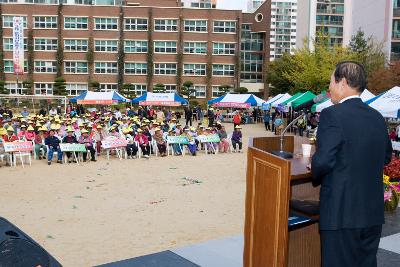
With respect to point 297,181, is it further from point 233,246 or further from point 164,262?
point 233,246

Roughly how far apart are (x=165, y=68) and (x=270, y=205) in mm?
53667

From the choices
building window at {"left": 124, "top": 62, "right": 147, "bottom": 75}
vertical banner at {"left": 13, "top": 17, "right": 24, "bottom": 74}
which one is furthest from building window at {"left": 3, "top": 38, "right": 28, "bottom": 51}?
vertical banner at {"left": 13, "top": 17, "right": 24, "bottom": 74}

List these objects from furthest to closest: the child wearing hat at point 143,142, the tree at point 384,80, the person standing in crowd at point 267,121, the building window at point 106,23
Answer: the building window at point 106,23 < the person standing in crowd at point 267,121 < the tree at point 384,80 < the child wearing hat at point 143,142

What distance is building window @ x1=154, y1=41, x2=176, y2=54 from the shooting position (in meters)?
55.9

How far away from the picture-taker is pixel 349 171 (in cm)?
266

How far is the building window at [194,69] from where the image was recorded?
56094mm

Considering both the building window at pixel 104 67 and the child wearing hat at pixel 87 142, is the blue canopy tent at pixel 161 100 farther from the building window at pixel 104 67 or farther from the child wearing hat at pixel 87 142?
the building window at pixel 104 67

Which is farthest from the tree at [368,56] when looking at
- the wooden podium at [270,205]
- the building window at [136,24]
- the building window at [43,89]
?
the wooden podium at [270,205]

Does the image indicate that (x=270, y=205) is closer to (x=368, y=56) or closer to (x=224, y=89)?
(x=368, y=56)

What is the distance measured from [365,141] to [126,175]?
37.2ft

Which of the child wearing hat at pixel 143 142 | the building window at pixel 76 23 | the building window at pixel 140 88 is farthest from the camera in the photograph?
the building window at pixel 140 88

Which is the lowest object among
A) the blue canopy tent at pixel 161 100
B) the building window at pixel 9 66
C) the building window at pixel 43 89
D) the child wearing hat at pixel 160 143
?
the child wearing hat at pixel 160 143

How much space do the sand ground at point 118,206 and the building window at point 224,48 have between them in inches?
1651

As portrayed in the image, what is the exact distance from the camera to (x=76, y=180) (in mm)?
12516
